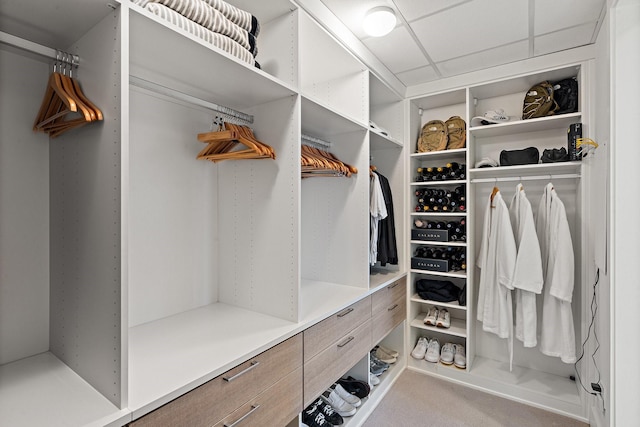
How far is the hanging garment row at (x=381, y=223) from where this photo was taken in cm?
236

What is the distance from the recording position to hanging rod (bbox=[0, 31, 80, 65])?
84 cm

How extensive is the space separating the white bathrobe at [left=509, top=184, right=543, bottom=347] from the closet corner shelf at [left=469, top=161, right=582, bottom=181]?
0.16 metres

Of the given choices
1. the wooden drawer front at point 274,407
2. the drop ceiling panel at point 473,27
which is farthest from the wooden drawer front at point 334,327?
the drop ceiling panel at point 473,27

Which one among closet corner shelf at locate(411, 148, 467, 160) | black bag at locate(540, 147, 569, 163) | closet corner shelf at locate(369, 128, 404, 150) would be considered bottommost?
black bag at locate(540, 147, 569, 163)

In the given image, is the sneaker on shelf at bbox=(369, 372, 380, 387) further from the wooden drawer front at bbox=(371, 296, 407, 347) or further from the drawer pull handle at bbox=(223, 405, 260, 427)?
the drawer pull handle at bbox=(223, 405, 260, 427)

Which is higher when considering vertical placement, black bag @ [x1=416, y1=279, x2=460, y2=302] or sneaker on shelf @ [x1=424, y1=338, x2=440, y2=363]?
black bag @ [x1=416, y1=279, x2=460, y2=302]

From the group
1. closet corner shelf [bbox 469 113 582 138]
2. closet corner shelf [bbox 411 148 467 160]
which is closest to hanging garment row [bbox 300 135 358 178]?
closet corner shelf [bbox 411 148 467 160]

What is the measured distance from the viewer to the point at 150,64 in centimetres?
125

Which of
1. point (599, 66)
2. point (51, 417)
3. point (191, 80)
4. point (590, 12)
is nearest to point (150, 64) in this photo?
point (191, 80)

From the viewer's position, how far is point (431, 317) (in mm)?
2723

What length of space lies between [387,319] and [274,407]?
1301 mm

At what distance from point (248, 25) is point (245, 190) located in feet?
2.59
